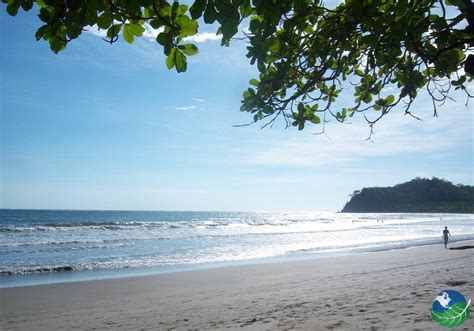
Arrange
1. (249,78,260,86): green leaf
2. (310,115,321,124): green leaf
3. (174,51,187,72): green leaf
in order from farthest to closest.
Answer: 1. (310,115,321,124): green leaf
2. (249,78,260,86): green leaf
3. (174,51,187,72): green leaf

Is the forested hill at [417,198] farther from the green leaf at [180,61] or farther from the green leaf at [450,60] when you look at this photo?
the green leaf at [180,61]

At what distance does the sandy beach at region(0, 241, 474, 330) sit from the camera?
20.6ft

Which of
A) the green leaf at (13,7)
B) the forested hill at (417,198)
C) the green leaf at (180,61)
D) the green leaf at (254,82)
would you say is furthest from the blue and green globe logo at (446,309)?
the forested hill at (417,198)

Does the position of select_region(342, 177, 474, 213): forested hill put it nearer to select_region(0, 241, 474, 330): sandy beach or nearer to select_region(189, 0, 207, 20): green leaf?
select_region(0, 241, 474, 330): sandy beach

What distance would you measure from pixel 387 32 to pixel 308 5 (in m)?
0.54

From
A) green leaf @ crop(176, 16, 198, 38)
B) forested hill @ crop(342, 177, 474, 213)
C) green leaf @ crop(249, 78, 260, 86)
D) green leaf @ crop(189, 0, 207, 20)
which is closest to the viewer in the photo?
green leaf @ crop(189, 0, 207, 20)

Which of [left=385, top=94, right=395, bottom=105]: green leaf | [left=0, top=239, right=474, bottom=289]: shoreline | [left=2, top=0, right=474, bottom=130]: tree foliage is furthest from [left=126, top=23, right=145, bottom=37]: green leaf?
[left=0, top=239, right=474, bottom=289]: shoreline

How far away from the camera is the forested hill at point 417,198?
106350mm

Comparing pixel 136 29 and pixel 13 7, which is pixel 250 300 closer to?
pixel 136 29

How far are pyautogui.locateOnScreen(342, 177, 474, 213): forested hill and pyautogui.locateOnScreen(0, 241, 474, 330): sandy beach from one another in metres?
105

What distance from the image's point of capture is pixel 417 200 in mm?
115812

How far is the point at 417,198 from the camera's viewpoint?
116312mm

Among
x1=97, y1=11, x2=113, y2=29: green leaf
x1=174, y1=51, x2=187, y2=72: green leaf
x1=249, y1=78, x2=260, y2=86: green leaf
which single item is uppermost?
x1=249, y1=78, x2=260, y2=86: green leaf

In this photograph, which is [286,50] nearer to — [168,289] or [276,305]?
[276,305]
